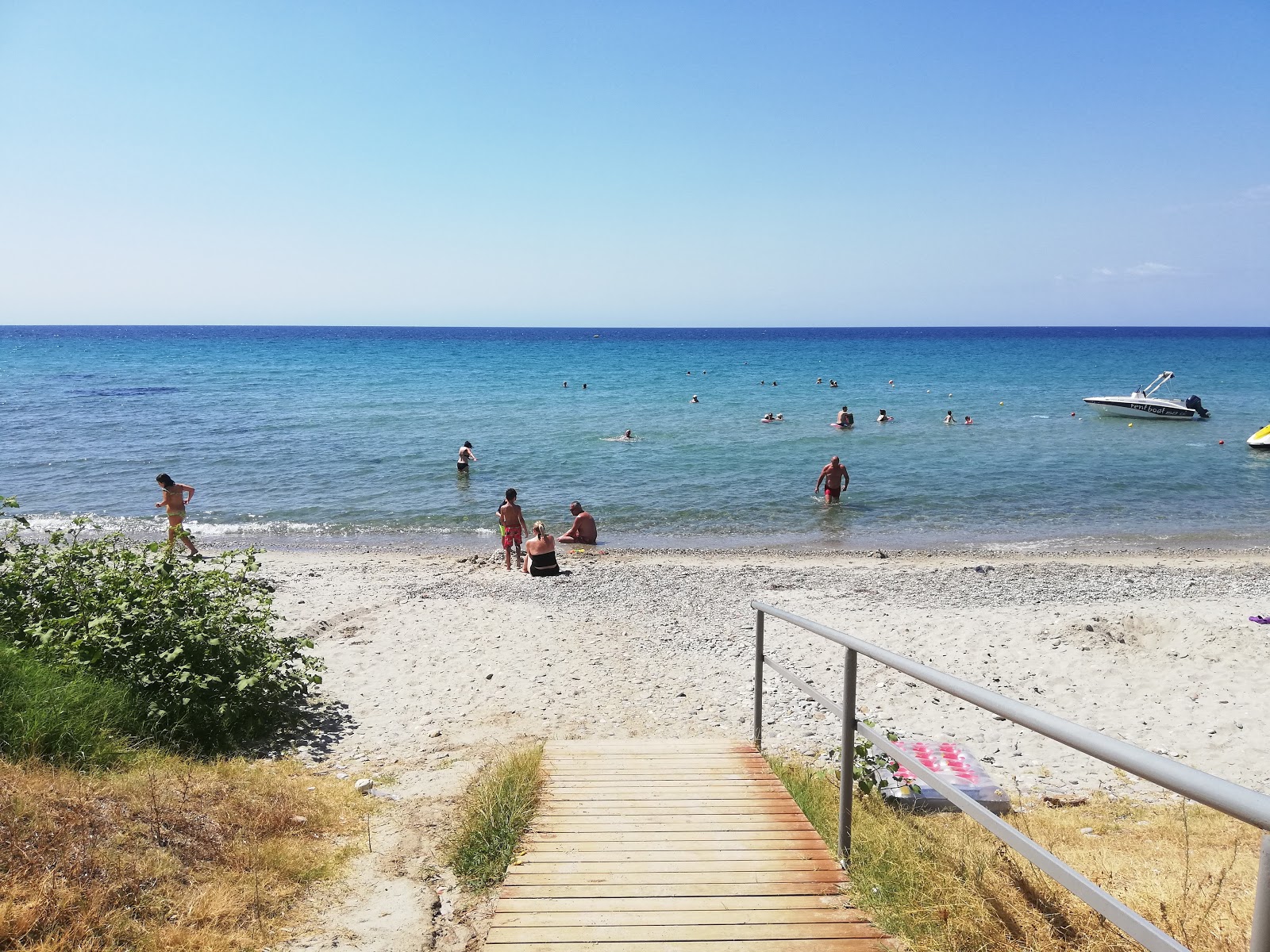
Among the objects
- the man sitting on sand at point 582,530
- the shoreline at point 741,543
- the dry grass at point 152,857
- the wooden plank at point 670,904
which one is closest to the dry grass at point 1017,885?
the wooden plank at point 670,904

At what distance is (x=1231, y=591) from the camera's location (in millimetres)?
13539

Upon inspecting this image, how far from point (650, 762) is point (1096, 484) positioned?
22708 mm

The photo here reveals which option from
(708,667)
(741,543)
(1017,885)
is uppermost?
(1017,885)

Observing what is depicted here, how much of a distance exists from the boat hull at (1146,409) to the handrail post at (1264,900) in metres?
41.6

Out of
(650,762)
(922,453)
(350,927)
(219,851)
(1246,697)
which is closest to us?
(350,927)

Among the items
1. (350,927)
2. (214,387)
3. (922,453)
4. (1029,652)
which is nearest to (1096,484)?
(922,453)

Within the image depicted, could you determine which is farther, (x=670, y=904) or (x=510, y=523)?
(x=510, y=523)

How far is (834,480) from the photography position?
2112 cm

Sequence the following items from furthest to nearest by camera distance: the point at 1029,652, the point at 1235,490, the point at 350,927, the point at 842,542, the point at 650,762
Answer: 1. the point at 1235,490
2. the point at 842,542
3. the point at 1029,652
4. the point at 650,762
5. the point at 350,927

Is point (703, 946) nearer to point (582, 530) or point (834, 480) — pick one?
point (582, 530)

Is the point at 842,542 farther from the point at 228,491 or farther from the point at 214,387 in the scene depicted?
the point at 214,387

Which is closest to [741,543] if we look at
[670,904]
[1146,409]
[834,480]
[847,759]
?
[834,480]

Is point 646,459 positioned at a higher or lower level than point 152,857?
lower

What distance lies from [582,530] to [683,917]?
48.0 feet
